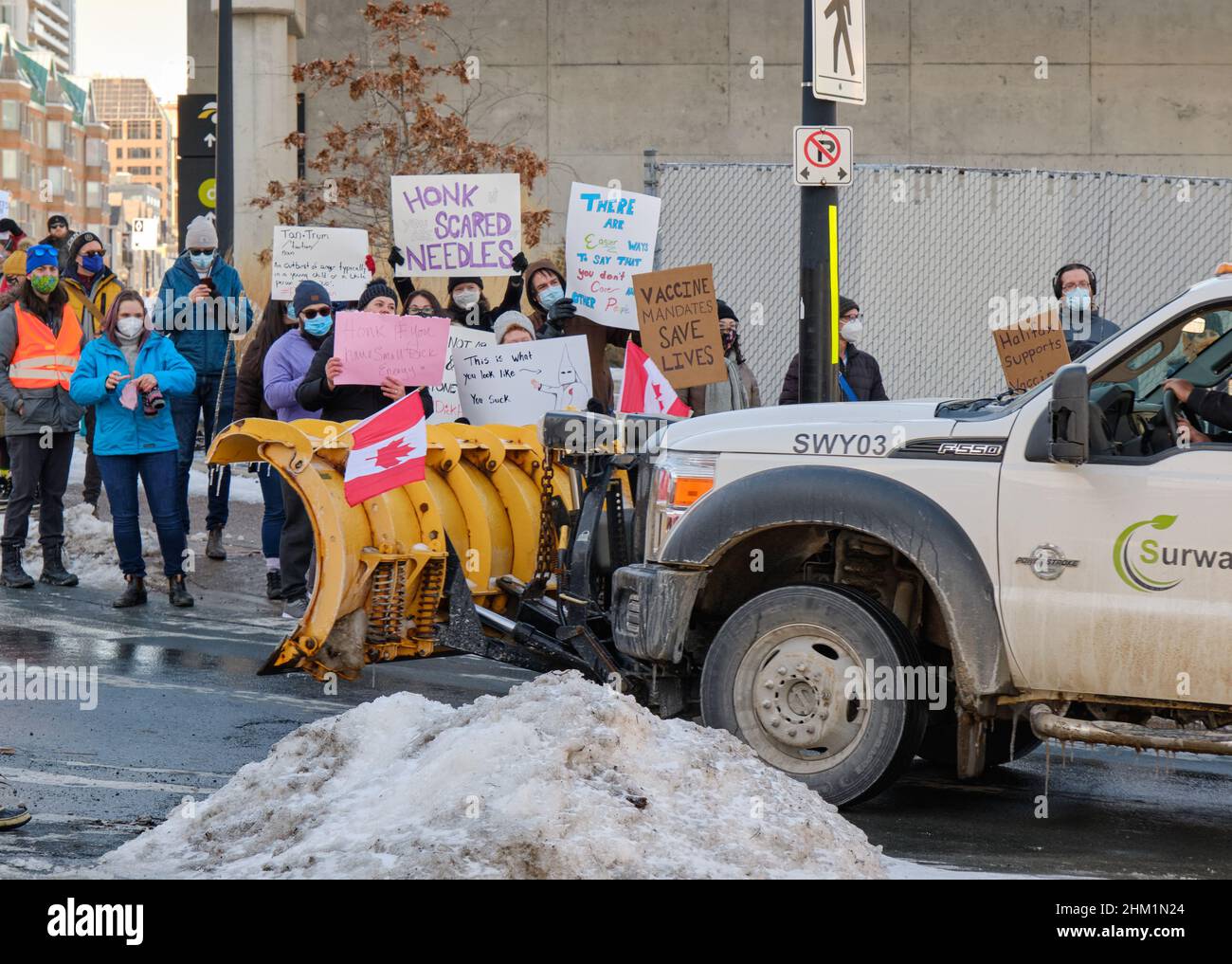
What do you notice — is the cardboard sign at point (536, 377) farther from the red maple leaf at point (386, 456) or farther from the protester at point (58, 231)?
the protester at point (58, 231)

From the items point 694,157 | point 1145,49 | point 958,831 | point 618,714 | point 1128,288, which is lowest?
point 958,831

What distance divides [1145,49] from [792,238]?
9528mm

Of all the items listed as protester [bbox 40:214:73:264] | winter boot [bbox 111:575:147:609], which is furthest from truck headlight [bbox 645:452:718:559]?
protester [bbox 40:214:73:264]

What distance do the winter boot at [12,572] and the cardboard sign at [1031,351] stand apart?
6972 millimetres

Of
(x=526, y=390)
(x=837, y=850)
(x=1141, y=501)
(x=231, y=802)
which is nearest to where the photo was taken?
(x=837, y=850)

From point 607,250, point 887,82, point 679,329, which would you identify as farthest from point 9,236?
point 887,82

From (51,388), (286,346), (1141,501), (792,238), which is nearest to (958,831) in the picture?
(1141,501)

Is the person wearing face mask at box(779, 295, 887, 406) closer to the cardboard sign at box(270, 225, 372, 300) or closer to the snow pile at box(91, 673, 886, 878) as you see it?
the cardboard sign at box(270, 225, 372, 300)

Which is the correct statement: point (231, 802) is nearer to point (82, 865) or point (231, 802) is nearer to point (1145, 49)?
point (82, 865)

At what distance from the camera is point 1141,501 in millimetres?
6078

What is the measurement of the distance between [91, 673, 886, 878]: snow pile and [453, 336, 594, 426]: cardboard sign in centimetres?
474

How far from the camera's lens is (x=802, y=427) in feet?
22.1

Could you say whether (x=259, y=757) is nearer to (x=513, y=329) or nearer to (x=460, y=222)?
(x=513, y=329)

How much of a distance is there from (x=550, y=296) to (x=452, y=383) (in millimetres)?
864
